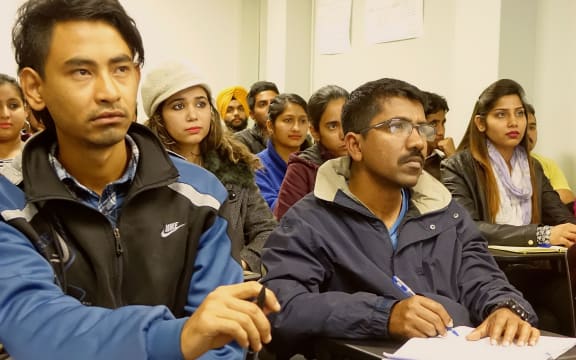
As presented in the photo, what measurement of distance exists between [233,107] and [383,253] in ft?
13.2

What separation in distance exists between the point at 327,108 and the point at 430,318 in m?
2.09

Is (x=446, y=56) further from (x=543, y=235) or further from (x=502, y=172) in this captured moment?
(x=543, y=235)

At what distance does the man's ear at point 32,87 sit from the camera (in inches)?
50.9

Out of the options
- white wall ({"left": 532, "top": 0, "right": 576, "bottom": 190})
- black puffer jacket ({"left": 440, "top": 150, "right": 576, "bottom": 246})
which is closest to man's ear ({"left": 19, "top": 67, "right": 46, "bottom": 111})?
black puffer jacket ({"left": 440, "top": 150, "right": 576, "bottom": 246})

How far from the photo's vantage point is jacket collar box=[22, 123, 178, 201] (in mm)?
1198

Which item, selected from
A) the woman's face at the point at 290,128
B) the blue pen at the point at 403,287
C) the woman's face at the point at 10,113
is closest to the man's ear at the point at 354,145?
the blue pen at the point at 403,287

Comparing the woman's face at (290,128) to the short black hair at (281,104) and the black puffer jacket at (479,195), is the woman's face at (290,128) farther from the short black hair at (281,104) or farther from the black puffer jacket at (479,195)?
the black puffer jacket at (479,195)

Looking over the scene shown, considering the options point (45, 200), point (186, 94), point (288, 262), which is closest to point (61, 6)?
point (45, 200)

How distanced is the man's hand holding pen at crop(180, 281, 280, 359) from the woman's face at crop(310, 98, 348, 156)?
2.41 m

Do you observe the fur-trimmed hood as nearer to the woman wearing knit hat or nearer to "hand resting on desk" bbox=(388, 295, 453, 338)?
the woman wearing knit hat

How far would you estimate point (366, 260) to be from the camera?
174 cm

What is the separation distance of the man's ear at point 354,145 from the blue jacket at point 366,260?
5.2 inches

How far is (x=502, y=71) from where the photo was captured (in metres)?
3.73

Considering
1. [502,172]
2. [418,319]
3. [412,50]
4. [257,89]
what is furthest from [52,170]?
[257,89]
